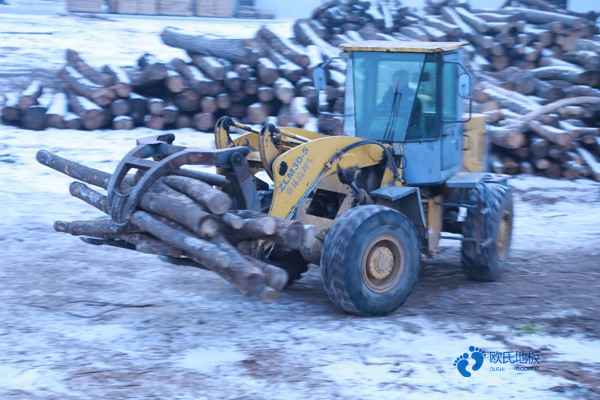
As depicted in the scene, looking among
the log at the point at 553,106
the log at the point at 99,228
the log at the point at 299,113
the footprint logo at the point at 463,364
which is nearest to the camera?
the footprint logo at the point at 463,364

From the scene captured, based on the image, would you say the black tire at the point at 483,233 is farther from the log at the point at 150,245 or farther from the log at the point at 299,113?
the log at the point at 299,113

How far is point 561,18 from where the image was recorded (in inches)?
755

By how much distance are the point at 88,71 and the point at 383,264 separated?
35.5 feet

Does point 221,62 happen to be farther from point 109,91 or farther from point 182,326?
point 182,326

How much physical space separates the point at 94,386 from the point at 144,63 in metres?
11.3

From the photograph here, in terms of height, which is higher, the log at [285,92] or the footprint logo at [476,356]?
the log at [285,92]

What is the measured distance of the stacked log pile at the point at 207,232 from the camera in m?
7.69

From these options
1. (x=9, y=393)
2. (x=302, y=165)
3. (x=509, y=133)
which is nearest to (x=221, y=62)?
(x=509, y=133)

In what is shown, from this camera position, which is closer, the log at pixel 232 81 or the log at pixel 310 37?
the log at pixel 232 81

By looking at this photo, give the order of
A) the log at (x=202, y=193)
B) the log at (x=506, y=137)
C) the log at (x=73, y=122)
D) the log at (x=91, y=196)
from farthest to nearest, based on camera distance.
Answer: the log at (x=73, y=122) < the log at (x=506, y=137) < the log at (x=91, y=196) < the log at (x=202, y=193)

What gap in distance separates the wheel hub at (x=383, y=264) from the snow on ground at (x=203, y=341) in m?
0.34

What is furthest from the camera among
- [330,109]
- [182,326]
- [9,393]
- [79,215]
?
[330,109]

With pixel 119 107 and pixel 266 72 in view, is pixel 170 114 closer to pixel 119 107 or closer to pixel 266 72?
pixel 119 107

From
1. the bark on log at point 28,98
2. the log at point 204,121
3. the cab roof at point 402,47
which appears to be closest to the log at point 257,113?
the log at point 204,121
